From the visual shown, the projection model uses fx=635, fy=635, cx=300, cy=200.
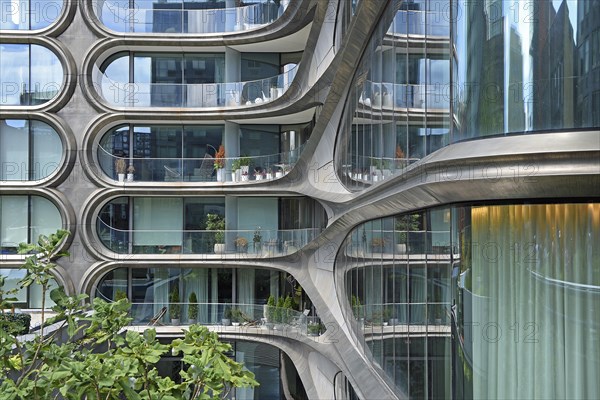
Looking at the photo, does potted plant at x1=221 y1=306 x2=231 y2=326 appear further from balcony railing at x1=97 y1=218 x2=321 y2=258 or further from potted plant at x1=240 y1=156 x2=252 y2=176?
potted plant at x1=240 y1=156 x2=252 y2=176

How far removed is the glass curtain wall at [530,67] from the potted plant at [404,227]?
2268 mm

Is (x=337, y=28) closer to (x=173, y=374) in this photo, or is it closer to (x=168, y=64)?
(x=168, y=64)

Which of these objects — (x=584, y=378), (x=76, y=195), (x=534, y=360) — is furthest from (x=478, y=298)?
(x=76, y=195)

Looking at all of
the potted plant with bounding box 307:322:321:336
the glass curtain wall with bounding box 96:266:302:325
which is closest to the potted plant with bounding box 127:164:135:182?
the glass curtain wall with bounding box 96:266:302:325

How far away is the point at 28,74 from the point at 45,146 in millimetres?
3174

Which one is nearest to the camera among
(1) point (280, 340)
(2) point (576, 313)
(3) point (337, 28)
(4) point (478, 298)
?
(2) point (576, 313)

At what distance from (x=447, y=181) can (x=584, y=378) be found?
1605 millimetres

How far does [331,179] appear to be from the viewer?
1652 cm

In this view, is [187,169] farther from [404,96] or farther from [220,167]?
[404,96]

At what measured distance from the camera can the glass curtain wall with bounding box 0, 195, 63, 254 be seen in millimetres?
27453

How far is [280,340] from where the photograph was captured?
25.3 metres

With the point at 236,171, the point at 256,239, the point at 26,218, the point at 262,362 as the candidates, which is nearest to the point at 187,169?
the point at 236,171

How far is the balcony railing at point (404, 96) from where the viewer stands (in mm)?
5432

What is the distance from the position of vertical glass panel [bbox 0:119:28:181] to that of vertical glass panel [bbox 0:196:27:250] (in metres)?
1.03
